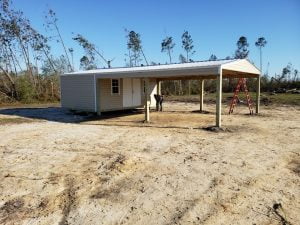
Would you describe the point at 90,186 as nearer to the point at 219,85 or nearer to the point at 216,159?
the point at 216,159

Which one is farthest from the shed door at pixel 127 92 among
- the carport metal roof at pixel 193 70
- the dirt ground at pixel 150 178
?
the dirt ground at pixel 150 178

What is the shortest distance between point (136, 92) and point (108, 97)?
7.22ft

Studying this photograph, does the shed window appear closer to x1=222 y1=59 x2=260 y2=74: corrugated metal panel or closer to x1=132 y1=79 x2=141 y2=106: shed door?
x1=132 y1=79 x2=141 y2=106: shed door

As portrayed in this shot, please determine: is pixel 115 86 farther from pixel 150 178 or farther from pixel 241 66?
pixel 150 178

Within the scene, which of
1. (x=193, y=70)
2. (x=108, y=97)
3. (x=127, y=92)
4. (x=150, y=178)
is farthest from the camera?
(x=127, y=92)

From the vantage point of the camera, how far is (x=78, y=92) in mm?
14242

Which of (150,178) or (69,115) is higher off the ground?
(69,115)

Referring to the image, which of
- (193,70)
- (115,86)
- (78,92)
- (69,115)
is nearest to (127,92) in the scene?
(115,86)

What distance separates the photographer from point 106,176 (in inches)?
201

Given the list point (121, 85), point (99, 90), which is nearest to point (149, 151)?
point (99, 90)

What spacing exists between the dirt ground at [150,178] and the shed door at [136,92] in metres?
6.78

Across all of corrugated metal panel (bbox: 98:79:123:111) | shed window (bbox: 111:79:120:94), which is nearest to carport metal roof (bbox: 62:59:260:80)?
corrugated metal panel (bbox: 98:79:123:111)

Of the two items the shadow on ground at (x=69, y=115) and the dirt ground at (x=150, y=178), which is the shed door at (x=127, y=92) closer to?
the shadow on ground at (x=69, y=115)

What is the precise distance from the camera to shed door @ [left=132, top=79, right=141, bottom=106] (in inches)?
611
